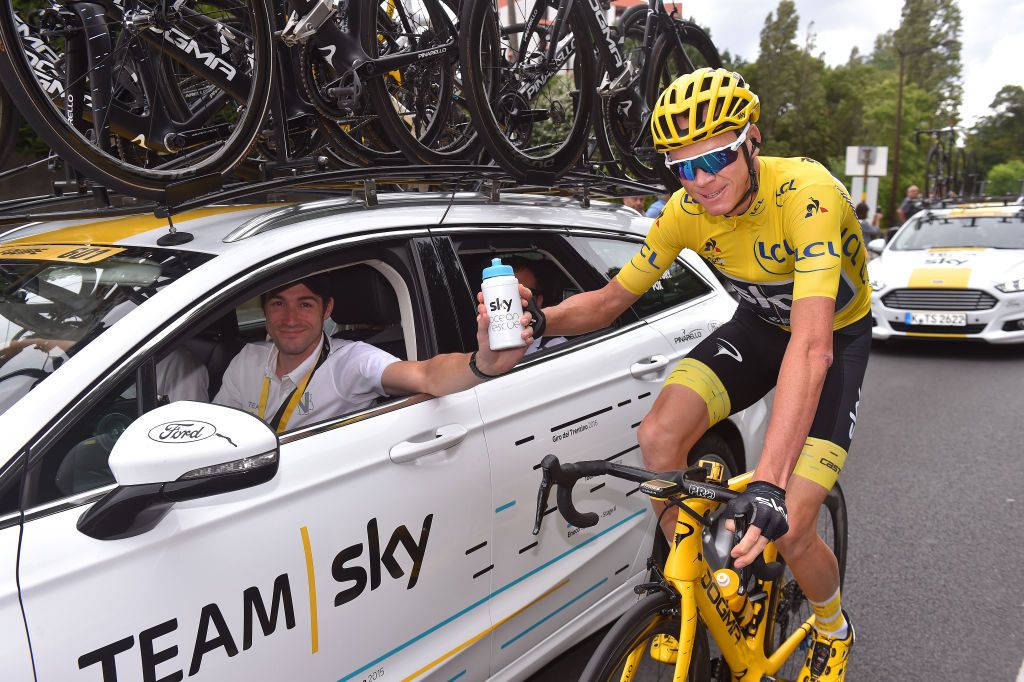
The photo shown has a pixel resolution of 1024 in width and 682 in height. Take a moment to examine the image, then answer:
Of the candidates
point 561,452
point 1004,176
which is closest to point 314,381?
point 561,452

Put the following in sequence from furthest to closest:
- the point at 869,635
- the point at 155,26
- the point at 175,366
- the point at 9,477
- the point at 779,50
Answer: the point at 779,50
the point at 869,635
the point at 155,26
the point at 175,366
the point at 9,477

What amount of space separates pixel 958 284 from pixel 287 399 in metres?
8.62

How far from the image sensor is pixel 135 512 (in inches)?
66.9

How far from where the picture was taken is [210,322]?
2.07 m

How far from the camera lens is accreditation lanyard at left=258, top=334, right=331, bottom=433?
2.44 m

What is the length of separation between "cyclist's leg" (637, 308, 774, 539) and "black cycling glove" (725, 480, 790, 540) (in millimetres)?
770

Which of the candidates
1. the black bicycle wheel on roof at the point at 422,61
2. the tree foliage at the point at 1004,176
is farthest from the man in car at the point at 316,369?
the tree foliage at the point at 1004,176

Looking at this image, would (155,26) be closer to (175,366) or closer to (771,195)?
(175,366)

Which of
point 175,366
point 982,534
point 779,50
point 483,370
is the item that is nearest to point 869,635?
point 982,534

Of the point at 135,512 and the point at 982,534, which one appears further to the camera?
the point at 982,534

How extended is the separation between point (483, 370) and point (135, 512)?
3.23ft

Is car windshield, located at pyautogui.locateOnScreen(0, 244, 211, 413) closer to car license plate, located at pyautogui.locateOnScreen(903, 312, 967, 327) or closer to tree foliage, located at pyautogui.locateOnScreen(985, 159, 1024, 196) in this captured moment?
car license plate, located at pyautogui.locateOnScreen(903, 312, 967, 327)

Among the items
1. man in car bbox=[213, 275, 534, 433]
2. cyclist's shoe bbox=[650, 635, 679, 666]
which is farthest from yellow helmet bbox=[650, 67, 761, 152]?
cyclist's shoe bbox=[650, 635, 679, 666]

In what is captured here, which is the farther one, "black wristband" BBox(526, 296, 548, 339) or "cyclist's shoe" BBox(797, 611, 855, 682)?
"cyclist's shoe" BBox(797, 611, 855, 682)
